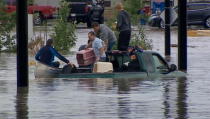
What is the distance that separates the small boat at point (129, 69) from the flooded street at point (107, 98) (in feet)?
1.30

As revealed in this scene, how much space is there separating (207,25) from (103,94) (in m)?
35.0

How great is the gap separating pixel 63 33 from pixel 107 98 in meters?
15.3

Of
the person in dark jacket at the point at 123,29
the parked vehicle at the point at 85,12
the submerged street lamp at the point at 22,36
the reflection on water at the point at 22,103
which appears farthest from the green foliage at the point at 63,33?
the parked vehicle at the point at 85,12

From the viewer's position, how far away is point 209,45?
38562 millimetres

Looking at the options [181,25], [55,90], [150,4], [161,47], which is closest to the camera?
[55,90]

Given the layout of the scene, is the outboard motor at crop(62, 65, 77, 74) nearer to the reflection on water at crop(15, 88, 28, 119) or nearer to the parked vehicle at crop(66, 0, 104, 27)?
the reflection on water at crop(15, 88, 28, 119)

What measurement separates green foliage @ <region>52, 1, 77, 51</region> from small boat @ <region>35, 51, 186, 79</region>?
9.91 m

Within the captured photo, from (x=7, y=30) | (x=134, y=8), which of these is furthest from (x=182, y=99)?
(x=134, y=8)

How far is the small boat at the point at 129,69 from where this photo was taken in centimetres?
2242

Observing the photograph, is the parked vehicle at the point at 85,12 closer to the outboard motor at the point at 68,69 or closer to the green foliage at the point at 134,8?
the green foliage at the point at 134,8

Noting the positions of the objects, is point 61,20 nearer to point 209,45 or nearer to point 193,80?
point 209,45

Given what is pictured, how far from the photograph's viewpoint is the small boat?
22.4 meters

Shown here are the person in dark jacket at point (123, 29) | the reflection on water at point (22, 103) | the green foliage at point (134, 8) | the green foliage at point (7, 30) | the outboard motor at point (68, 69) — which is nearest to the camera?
the reflection on water at point (22, 103)

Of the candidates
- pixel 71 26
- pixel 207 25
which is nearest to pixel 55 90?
pixel 71 26
